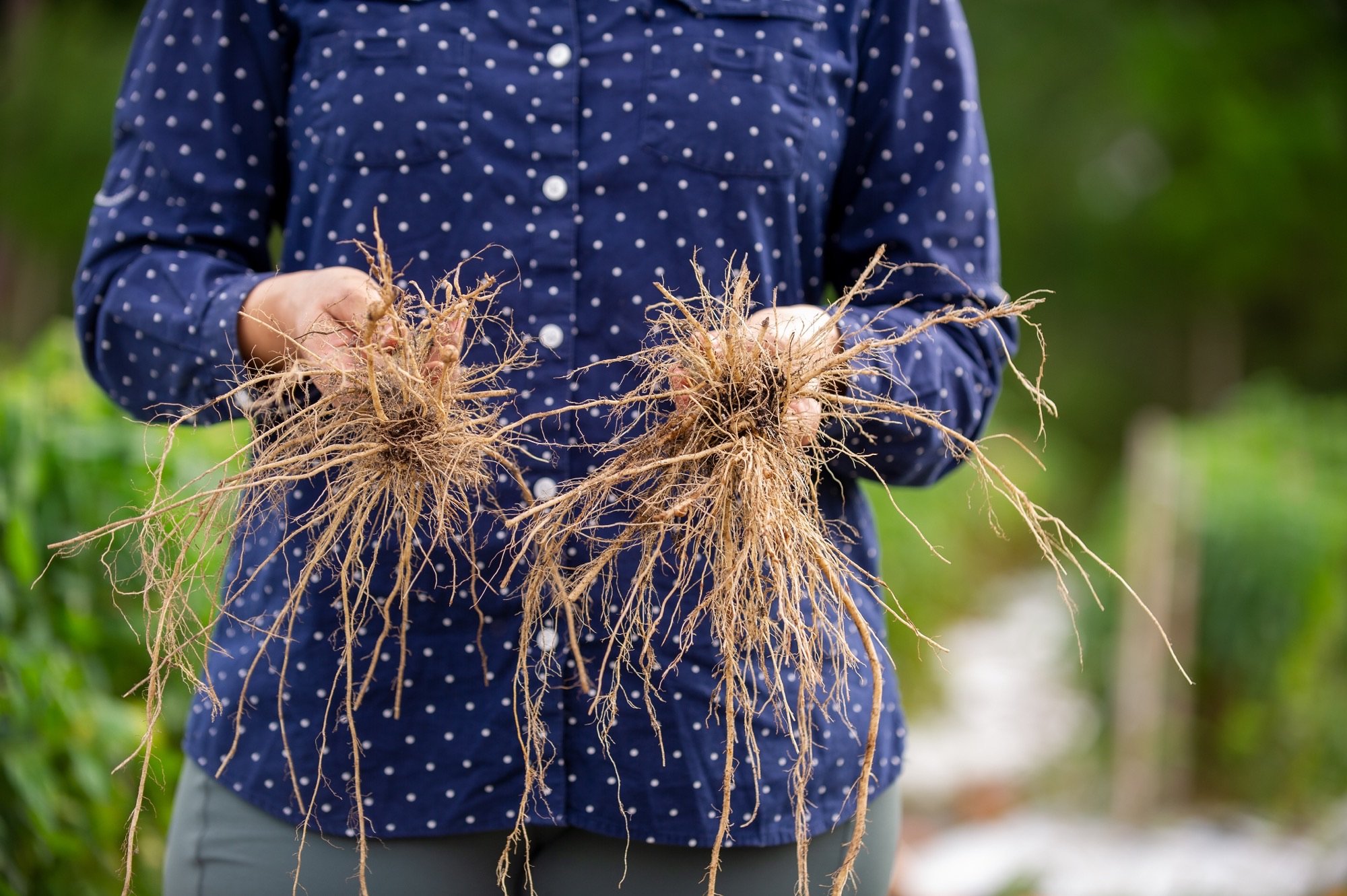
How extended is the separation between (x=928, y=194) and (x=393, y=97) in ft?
1.76

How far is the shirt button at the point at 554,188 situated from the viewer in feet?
3.44

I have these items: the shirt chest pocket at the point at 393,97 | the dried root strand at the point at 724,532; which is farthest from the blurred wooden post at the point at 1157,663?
the shirt chest pocket at the point at 393,97

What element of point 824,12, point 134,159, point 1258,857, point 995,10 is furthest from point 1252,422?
point 995,10

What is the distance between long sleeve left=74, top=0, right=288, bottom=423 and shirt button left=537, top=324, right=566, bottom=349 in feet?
0.90

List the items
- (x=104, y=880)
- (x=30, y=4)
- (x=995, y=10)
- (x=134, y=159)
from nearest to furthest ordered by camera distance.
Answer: (x=134, y=159) → (x=104, y=880) → (x=30, y=4) → (x=995, y=10)

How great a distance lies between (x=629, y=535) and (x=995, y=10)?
39.4 feet

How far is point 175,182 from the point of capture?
109 cm

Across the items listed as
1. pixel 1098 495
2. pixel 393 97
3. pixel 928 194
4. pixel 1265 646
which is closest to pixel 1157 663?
pixel 1265 646

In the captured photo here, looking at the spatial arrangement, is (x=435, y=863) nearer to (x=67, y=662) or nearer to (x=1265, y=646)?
Result: (x=67, y=662)

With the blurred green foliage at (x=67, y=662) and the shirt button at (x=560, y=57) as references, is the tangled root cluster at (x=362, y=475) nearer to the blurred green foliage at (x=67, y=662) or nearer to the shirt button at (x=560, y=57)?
the shirt button at (x=560, y=57)

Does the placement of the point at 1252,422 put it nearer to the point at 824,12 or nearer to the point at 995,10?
the point at 824,12

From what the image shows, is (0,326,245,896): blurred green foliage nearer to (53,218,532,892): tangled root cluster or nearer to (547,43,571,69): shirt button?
(53,218,532,892): tangled root cluster

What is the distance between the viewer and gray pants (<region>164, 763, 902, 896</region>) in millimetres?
1021

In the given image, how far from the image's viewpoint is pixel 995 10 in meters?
11.5
